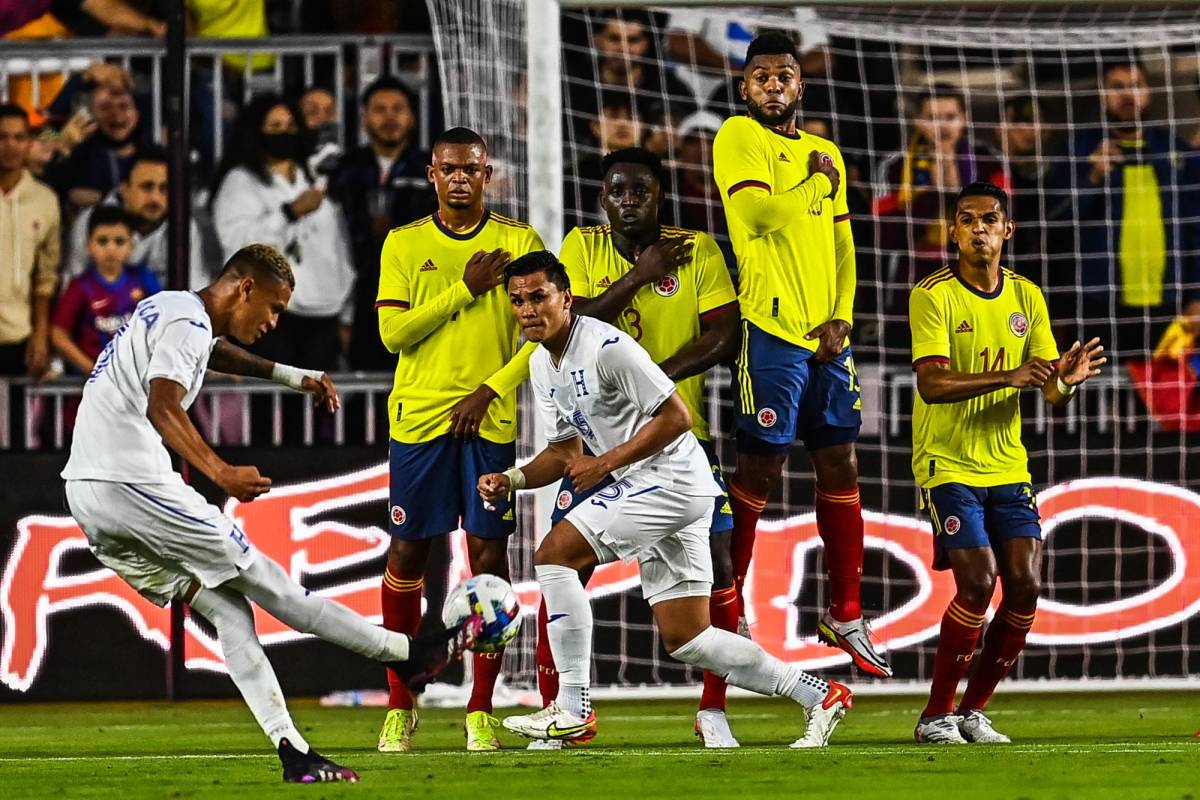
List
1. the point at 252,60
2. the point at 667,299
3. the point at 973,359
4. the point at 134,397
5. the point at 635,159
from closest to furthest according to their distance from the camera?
the point at 134,397
the point at 635,159
the point at 667,299
the point at 973,359
the point at 252,60

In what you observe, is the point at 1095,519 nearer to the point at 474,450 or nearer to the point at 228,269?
the point at 474,450

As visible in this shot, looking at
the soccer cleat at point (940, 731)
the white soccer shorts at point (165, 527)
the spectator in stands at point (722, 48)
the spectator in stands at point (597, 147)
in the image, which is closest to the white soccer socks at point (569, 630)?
the white soccer shorts at point (165, 527)

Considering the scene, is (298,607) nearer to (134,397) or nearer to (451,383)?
(134,397)

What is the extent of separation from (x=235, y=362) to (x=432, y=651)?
123 cm

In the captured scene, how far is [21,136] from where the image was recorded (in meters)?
11.4

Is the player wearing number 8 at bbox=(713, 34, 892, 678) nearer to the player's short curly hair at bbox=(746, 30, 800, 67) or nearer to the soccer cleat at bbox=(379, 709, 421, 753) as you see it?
the player's short curly hair at bbox=(746, 30, 800, 67)

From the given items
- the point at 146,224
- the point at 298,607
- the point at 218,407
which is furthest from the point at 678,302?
the point at 146,224

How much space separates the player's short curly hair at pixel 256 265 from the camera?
6.27 metres

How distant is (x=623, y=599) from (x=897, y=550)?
1533 millimetres

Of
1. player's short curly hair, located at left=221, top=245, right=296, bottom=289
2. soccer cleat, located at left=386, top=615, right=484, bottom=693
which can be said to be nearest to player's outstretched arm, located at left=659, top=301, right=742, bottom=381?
soccer cleat, located at left=386, top=615, right=484, bottom=693

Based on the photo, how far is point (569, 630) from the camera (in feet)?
23.5

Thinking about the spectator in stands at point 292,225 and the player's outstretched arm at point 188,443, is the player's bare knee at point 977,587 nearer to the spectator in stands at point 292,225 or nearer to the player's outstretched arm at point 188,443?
the player's outstretched arm at point 188,443

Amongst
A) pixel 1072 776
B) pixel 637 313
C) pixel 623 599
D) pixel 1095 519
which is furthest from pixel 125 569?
pixel 1095 519

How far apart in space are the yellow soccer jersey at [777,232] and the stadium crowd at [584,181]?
3006mm
